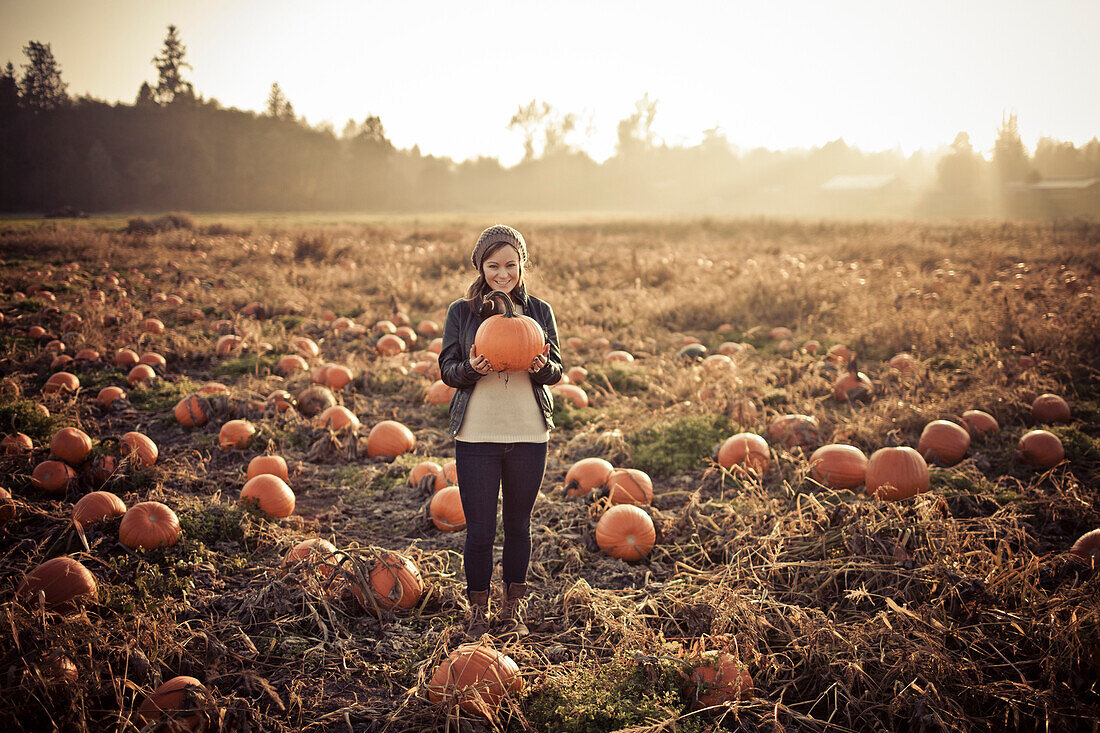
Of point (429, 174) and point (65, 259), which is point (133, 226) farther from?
point (429, 174)

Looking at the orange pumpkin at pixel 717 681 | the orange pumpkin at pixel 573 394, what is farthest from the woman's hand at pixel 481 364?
the orange pumpkin at pixel 573 394

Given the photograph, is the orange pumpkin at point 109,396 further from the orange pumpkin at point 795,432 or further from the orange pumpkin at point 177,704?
the orange pumpkin at point 795,432

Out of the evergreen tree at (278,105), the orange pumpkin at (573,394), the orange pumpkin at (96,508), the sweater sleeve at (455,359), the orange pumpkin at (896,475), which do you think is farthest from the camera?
the evergreen tree at (278,105)

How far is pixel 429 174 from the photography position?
66312mm

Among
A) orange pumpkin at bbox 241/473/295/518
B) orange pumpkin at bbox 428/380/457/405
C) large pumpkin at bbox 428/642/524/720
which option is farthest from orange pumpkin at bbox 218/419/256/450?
large pumpkin at bbox 428/642/524/720

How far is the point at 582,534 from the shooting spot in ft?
13.4

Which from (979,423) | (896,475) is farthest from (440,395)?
(979,423)

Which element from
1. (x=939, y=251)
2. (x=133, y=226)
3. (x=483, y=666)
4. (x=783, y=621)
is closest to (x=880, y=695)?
(x=783, y=621)

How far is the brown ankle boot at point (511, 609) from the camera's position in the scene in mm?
3028

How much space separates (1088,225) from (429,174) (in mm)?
58391

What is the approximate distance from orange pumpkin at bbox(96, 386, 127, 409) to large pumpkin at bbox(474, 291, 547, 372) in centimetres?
553

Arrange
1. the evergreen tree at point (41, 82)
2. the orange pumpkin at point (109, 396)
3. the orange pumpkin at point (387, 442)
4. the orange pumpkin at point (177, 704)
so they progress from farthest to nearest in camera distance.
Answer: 1. the evergreen tree at point (41, 82)
2. the orange pumpkin at point (109, 396)
3. the orange pumpkin at point (387, 442)
4. the orange pumpkin at point (177, 704)

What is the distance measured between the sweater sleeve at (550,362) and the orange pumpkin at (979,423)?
438 cm

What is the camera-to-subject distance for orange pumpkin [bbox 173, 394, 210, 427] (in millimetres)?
5738
